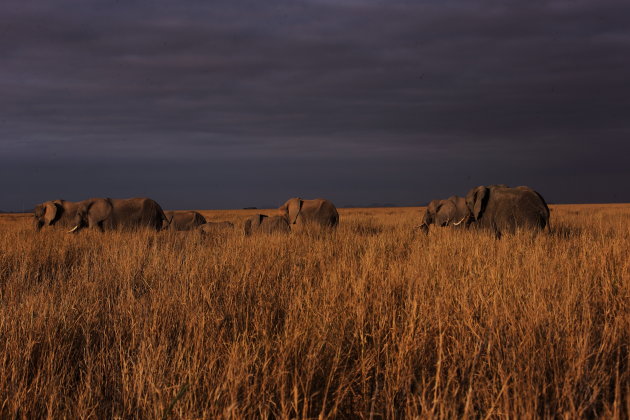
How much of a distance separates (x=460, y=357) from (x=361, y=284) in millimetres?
1428

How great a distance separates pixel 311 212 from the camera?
54.4 feet

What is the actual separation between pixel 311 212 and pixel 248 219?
2484mm

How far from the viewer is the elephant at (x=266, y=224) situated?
1423 centimetres

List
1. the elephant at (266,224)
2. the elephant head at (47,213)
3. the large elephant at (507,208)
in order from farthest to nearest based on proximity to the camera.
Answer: the elephant head at (47,213)
the elephant at (266,224)
the large elephant at (507,208)

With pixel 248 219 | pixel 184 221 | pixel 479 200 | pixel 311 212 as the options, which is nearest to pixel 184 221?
pixel 184 221

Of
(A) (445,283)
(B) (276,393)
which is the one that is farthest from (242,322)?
(A) (445,283)

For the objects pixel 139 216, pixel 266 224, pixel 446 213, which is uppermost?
pixel 446 213

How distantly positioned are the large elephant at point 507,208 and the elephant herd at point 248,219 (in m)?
0.03

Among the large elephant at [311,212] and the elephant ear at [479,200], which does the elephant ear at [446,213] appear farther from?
the large elephant at [311,212]

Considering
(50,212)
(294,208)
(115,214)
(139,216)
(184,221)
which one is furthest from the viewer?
(184,221)

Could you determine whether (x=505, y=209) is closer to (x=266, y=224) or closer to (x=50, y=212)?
(x=266, y=224)

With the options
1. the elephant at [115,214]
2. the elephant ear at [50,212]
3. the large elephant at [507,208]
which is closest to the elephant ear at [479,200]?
the large elephant at [507,208]

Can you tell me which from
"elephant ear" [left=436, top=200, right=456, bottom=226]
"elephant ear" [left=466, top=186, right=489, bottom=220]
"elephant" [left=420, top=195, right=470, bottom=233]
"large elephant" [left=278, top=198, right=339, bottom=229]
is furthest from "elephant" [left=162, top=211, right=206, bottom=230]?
"elephant ear" [left=466, top=186, right=489, bottom=220]

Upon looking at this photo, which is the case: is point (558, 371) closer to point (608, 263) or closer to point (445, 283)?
point (445, 283)
